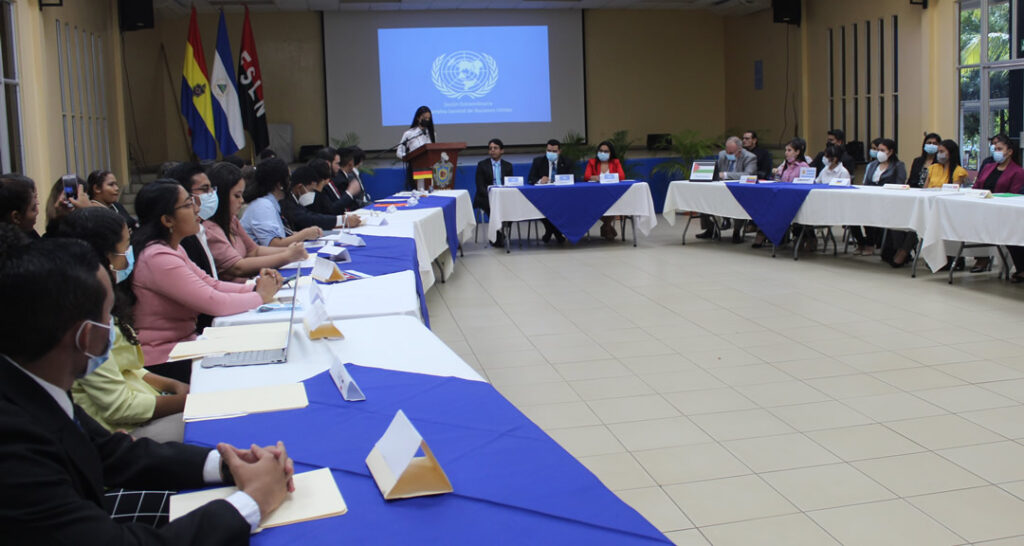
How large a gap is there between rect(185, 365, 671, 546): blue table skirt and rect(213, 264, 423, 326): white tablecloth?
732 mm

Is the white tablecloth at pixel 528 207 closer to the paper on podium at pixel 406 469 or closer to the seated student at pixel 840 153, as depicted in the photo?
the seated student at pixel 840 153

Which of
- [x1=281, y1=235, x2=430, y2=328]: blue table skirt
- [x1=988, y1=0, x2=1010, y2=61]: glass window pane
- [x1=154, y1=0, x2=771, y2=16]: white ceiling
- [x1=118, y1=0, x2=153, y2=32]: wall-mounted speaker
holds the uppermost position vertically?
[x1=154, y1=0, x2=771, y2=16]: white ceiling

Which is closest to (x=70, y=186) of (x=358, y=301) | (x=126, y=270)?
(x=126, y=270)

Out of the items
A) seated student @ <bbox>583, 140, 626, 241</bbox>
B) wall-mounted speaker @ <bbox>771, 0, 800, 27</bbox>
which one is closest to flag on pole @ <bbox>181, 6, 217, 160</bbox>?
seated student @ <bbox>583, 140, 626, 241</bbox>

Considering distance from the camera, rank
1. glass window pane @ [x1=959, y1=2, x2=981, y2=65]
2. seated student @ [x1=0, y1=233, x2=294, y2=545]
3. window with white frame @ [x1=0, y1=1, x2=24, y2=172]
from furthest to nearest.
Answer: glass window pane @ [x1=959, y1=2, x2=981, y2=65] → window with white frame @ [x1=0, y1=1, x2=24, y2=172] → seated student @ [x1=0, y1=233, x2=294, y2=545]

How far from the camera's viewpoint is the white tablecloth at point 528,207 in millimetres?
8422

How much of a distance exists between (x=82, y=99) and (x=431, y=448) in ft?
28.4

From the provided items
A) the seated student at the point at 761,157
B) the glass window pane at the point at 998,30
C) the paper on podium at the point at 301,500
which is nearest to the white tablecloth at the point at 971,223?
the seated student at the point at 761,157

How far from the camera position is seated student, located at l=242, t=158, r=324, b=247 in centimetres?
464

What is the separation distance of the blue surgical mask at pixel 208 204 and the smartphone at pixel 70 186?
867 millimetres

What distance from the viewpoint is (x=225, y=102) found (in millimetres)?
10477

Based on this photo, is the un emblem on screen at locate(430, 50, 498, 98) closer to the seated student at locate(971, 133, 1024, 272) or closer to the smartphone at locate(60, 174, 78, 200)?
the seated student at locate(971, 133, 1024, 272)

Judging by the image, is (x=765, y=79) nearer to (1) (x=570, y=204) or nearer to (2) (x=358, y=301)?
(1) (x=570, y=204)

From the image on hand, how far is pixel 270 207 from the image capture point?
4715 mm
